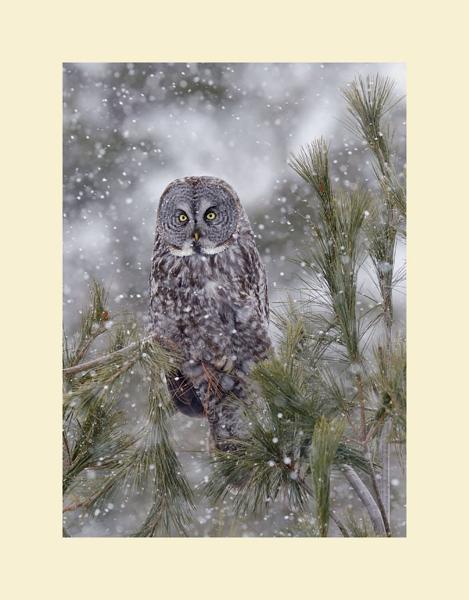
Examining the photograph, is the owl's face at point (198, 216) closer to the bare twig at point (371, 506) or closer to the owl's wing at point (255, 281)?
the owl's wing at point (255, 281)

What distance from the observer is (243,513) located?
8.44 feet

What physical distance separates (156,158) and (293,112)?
20.5 inches

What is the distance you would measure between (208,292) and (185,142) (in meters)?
0.55

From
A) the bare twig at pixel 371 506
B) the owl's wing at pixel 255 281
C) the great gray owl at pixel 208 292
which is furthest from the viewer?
the owl's wing at pixel 255 281

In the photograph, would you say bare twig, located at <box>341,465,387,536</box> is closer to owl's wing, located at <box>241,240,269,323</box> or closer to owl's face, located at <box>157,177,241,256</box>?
owl's wing, located at <box>241,240,269,323</box>

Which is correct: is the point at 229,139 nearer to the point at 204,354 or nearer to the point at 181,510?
the point at 204,354

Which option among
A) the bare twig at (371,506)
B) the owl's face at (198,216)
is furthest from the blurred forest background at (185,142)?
the bare twig at (371,506)

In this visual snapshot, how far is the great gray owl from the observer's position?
8.71ft

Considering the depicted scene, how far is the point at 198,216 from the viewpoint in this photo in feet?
9.13

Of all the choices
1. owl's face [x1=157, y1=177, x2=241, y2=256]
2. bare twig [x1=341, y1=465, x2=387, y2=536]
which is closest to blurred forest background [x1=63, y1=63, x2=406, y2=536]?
owl's face [x1=157, y1=177, x2=241, y2=256]

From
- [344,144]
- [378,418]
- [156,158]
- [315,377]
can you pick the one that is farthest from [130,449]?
[344,144]

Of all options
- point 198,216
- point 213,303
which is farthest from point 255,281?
point 198,216

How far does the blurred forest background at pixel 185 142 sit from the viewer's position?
2678 millimetres

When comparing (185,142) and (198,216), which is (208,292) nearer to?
(198,216)
